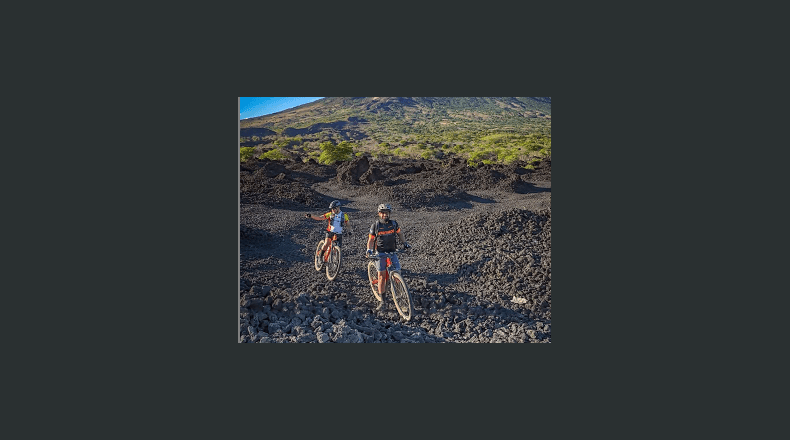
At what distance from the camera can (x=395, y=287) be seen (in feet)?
18.7

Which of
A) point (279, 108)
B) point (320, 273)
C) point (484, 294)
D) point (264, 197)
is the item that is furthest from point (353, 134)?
point (484, 294)

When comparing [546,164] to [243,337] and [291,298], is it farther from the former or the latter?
[243,337]

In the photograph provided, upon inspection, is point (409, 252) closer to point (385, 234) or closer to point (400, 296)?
point (400, 296)

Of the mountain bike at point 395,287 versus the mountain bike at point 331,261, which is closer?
the mountain bike at point 395,287

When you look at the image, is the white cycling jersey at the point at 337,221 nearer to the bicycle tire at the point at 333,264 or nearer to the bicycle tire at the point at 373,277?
the bicycle tire at the point at 333,264

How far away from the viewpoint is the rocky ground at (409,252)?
5.66 m

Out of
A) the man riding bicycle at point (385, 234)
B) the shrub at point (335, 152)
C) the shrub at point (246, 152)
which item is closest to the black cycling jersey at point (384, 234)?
the man riding bicycle at point (385, 234)

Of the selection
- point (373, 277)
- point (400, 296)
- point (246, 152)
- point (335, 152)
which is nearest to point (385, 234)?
point (373, 277)

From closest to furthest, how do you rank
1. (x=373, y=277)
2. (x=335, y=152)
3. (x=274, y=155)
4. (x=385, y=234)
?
(x=385, y=234) < (x=373, y=277) < (x=274, y=155) < (x=335, y=152)

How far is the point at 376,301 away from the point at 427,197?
1991 mm

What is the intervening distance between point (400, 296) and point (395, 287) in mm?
135

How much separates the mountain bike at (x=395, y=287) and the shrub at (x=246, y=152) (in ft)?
7.30

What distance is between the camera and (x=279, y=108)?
5852mm

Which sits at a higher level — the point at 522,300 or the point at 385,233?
the point at 385,233
